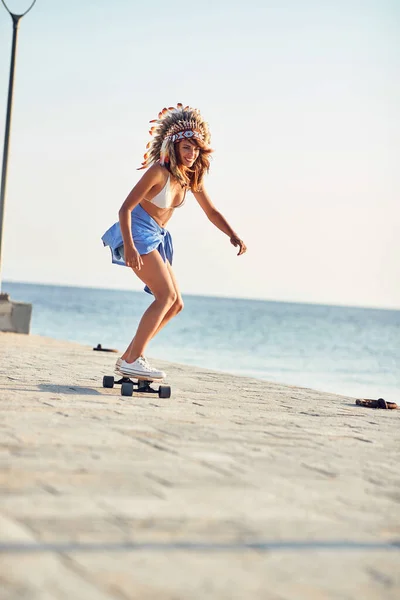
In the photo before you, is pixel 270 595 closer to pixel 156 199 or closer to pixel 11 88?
pixel 156 199

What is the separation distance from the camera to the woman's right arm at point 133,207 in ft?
21.3

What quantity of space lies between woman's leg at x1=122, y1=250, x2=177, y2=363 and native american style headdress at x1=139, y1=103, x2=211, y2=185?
611 millimetres

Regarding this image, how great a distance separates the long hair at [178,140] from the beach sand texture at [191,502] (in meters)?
1.68

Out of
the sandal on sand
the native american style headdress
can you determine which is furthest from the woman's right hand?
the sandal on sand

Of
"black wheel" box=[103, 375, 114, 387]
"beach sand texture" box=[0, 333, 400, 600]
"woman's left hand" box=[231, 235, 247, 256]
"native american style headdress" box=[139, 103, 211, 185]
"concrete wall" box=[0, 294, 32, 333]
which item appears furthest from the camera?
"concrete wall" box=[0, 294, 32, 333]

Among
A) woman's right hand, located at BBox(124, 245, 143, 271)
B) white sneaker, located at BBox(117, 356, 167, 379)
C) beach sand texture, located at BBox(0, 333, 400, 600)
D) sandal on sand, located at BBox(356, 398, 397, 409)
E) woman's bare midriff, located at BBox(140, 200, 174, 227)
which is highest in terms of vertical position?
woman's bare midriff, located at BBox(140, 200, 174, 227)

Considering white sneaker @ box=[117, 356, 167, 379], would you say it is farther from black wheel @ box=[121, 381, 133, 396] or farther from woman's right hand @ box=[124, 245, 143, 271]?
woman's right hand @ box=[124, 245, 143, 271]

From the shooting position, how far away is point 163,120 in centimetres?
690

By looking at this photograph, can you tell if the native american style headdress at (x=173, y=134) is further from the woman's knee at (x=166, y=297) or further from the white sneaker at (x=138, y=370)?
the white sneaker at (x=138, y=370)

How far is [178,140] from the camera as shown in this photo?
6.72m

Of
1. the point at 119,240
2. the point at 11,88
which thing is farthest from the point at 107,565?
the point at 11,88

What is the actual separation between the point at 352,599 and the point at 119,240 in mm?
4590

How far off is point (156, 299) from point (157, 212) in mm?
631

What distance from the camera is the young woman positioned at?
6625 millimetres
